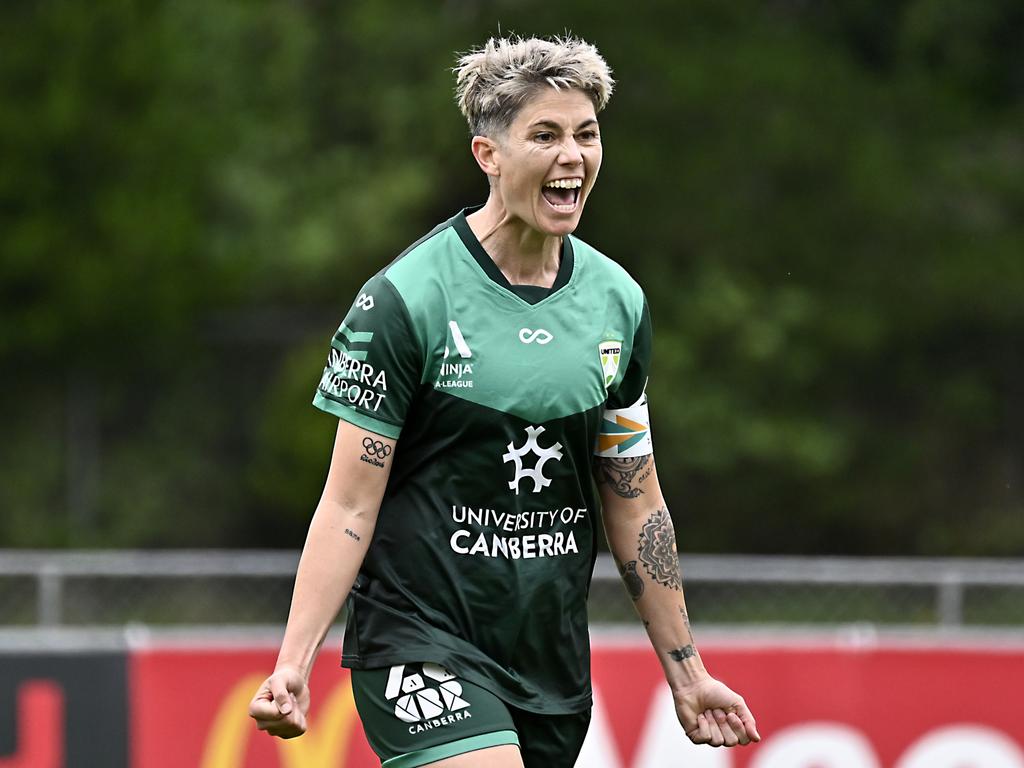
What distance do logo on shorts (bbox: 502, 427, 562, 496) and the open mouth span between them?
49cm

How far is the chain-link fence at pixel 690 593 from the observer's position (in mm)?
9602

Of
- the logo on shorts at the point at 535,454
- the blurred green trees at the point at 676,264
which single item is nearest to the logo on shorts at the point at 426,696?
the logo on shorts at the point at 535,454

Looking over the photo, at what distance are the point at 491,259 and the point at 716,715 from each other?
1185mm

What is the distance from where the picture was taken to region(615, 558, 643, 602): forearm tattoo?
4.17 metres

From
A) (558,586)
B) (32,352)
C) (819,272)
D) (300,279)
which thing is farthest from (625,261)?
(558,586)

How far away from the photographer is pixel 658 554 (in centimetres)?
418

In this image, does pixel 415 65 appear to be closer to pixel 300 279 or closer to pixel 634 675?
pixel 300 279

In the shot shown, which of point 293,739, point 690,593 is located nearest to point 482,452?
point 293,739

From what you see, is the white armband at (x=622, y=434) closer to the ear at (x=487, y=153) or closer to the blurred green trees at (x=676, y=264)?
the ear at (x=487, y=153)

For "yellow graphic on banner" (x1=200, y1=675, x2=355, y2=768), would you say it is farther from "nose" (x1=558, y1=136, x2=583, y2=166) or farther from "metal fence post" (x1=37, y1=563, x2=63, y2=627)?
"nose" (x1=558, y1=136, x2=583, y2=166)

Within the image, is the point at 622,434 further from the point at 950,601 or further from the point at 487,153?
the point at 950,601

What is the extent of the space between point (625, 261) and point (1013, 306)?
4.60m

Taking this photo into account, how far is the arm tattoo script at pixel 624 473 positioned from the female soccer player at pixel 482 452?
0.16m

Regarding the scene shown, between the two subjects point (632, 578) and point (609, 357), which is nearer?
point (609, 357)
